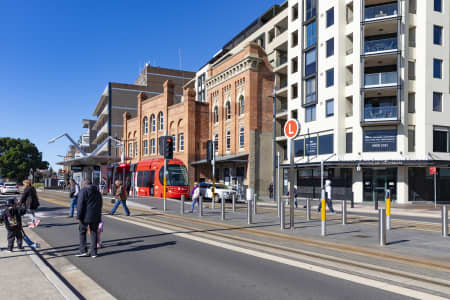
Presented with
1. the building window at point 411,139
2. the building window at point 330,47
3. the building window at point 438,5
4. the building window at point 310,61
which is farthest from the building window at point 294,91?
the building window at point 438,5

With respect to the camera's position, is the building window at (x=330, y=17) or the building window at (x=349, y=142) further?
the building window at (x=330, y=17)

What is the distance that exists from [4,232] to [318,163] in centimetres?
2772

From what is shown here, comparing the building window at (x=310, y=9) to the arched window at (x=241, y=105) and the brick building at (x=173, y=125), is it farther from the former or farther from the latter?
the brick building at (x=173, y=125)

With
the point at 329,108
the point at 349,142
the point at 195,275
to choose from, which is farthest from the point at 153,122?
the point at 195,275

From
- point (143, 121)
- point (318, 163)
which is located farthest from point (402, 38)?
point (143, 121)

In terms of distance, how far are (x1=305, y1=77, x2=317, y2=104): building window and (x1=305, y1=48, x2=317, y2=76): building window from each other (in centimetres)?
78

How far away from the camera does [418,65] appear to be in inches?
1228

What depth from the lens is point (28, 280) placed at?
5.82 metres

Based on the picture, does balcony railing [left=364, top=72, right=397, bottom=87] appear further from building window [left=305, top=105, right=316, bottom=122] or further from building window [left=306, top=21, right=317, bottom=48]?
building window [left=306, top=21, right=317, bottom=48]

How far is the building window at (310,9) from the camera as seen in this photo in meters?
37.5

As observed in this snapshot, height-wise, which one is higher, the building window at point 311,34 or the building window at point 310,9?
the building window at point 310,9

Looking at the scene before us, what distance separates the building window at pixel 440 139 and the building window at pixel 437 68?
4.34 m

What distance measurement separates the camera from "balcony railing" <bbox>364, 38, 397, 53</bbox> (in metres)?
31.4

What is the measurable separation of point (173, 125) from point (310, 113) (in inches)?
798
